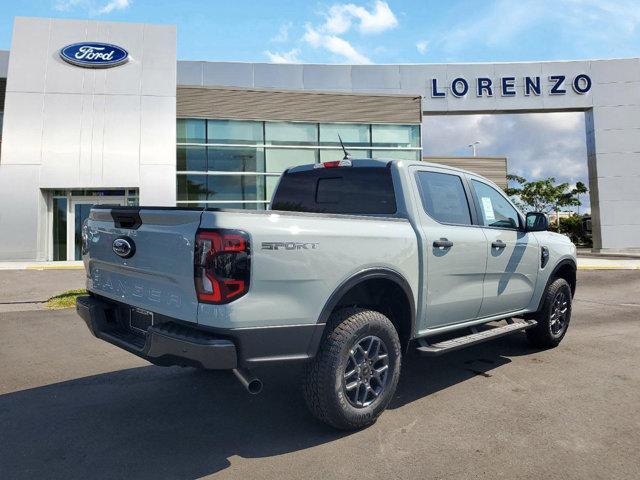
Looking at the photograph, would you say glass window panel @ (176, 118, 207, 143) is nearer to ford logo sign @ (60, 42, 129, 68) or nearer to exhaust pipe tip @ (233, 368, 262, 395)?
ford logo sign @ (60, 42, 129, 68)

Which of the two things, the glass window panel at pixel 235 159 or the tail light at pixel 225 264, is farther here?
the glass window panel at pixel 235 159

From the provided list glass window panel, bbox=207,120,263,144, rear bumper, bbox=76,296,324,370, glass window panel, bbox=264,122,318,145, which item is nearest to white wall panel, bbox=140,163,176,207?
glass window panel, bbox=207,120,263,144

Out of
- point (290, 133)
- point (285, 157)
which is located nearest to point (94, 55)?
point (290, 133)

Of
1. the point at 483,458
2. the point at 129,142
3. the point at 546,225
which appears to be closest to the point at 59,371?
the point at 483,458

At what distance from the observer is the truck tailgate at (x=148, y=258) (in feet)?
9.00

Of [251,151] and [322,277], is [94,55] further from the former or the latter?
[322,277]

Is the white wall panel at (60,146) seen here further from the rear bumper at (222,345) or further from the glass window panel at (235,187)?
the rear bumper at (222,345)

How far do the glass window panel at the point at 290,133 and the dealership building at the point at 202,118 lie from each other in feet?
0.15

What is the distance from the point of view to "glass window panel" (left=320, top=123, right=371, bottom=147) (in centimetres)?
1953

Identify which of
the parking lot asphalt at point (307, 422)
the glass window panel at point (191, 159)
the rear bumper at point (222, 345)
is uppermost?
the glass window panel at point (191, 159)

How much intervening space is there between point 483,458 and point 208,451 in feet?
5.71

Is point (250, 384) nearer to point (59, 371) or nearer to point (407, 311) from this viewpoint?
point (407, 311)

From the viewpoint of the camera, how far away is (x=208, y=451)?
9.84ft

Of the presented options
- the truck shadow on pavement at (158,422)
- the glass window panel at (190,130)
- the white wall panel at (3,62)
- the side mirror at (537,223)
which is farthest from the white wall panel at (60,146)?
the side mirror at (537,223)
